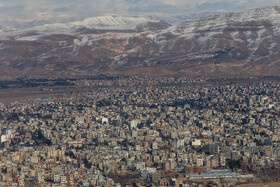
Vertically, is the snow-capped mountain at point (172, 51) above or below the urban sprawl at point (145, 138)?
above

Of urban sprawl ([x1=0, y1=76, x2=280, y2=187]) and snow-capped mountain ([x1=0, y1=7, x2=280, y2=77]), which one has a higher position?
snow-capped mountain ([x1=0, y1=7, x2=280, y2=77])

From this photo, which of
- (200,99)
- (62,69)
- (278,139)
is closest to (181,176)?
(278,139)

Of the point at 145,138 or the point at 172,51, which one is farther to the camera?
the point at 172,51

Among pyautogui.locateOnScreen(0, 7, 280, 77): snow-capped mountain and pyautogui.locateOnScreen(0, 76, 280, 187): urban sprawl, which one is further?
pyautogui.locateOnScreen(0, 7, 280, 77): snow-capped mountain

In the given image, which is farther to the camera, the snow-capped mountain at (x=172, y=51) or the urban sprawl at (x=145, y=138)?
the snow-capped mountain at (x=172, y=51)

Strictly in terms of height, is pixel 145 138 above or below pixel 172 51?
below

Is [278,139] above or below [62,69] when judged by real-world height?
below

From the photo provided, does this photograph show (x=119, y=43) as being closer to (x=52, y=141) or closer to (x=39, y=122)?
(x=39, y=122)

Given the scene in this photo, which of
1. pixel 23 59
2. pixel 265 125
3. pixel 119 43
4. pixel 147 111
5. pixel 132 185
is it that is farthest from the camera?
pixel 119 43
